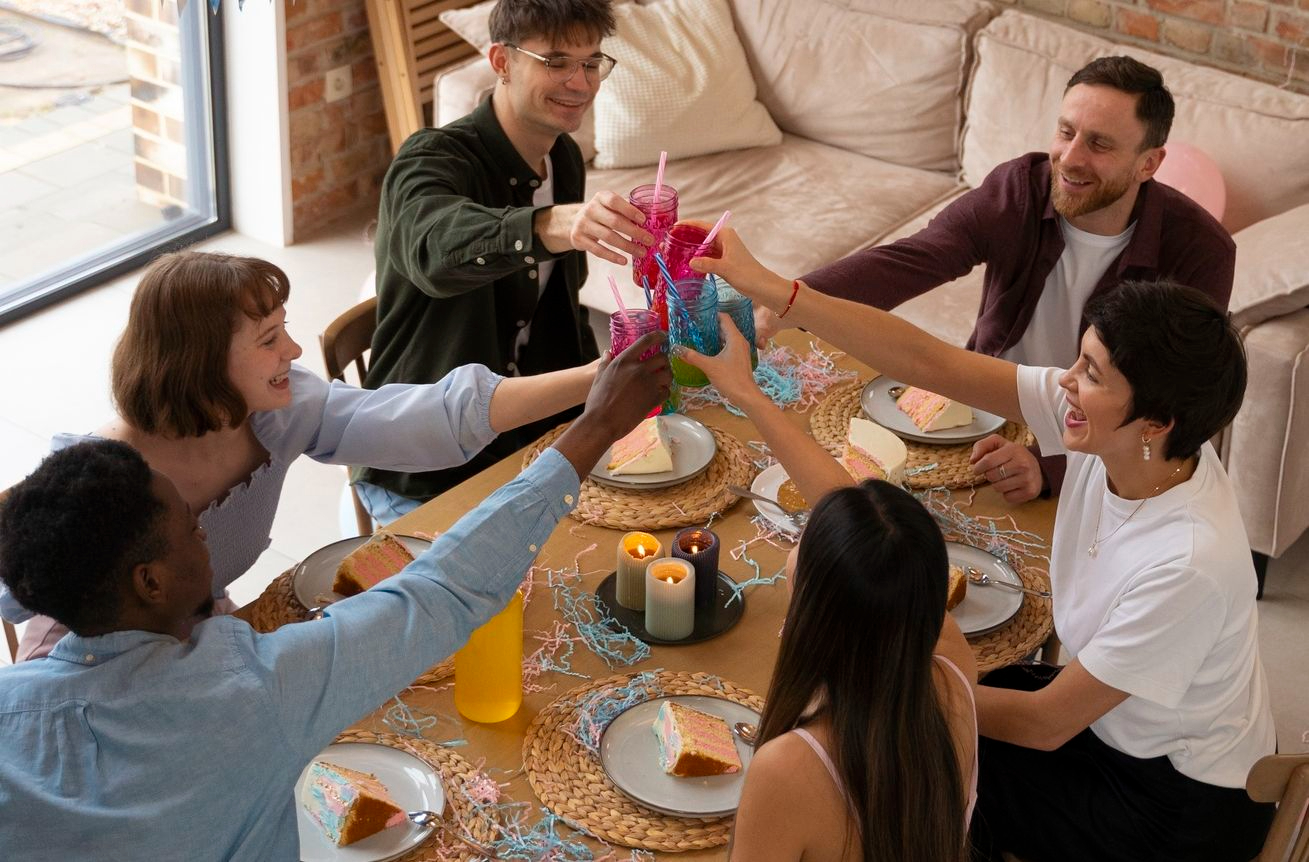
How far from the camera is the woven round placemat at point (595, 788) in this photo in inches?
61.2

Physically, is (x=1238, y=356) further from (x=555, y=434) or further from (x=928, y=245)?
(x=555, y=434)

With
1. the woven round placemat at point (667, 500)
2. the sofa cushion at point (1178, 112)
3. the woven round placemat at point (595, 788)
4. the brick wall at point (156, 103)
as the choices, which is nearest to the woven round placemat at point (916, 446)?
the woven round placemat at point (667, 500)

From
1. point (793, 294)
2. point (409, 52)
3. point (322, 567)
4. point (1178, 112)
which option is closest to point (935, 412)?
point (793, 294)

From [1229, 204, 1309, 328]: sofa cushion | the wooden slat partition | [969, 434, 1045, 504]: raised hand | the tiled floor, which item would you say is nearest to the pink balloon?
[1229, 204, 1309, 328]: sofa cushion

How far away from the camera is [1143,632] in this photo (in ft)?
5.77

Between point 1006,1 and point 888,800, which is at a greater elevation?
point 1006,1

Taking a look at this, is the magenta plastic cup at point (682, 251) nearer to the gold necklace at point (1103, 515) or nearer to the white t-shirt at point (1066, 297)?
the gold necklace at point (1103, 515)

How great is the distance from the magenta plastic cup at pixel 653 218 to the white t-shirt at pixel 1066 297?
873 millimetres

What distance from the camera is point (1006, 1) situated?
419 cm

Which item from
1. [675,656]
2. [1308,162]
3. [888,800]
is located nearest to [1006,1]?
[1308,162]

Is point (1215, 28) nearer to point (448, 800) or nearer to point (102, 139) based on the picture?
point (448, 800)

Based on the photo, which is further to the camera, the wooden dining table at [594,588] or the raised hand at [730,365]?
the raised hand at [730,365]

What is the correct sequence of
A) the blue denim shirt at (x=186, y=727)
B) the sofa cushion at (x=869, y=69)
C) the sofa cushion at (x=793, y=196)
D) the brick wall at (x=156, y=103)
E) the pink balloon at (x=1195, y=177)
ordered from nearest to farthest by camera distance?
the blue denim shirt at (x=186, y=727)
the pink balloon at (x=1195, y=177)
the sofa cushion at (x=793, y=196)
the sofa cushion at (x=869, y=69)
the brick wall at (x=156, y=103)

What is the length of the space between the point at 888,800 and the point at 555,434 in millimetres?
1043
